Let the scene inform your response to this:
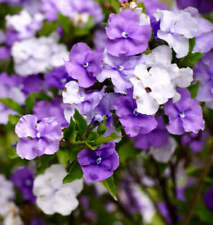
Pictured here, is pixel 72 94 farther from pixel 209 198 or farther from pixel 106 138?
pixel 209 198

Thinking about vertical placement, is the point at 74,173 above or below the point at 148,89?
below

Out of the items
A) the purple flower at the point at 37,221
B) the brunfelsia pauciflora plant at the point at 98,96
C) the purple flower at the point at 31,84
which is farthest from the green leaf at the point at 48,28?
the purple flower at the point at 37,221

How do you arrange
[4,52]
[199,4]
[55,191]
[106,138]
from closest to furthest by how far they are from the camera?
[106,138] → [55,191] → [199,4] → [4,52]

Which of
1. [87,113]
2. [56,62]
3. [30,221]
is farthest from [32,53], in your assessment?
[30,221]

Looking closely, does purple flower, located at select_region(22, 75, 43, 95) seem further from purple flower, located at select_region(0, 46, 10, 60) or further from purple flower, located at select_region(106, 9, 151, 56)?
purple flower, located at select_region(106, 9, 151, 56)

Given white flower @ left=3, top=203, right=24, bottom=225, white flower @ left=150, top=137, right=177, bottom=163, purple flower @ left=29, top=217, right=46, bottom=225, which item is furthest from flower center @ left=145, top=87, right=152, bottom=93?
purple flower @ left=29, top=217, right=46, bottom=225

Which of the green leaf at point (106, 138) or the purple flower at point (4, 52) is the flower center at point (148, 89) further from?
the purple flower at point (4, 52)

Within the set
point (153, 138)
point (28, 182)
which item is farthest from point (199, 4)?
point (28, 182)

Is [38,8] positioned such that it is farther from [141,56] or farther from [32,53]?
[141,56]
